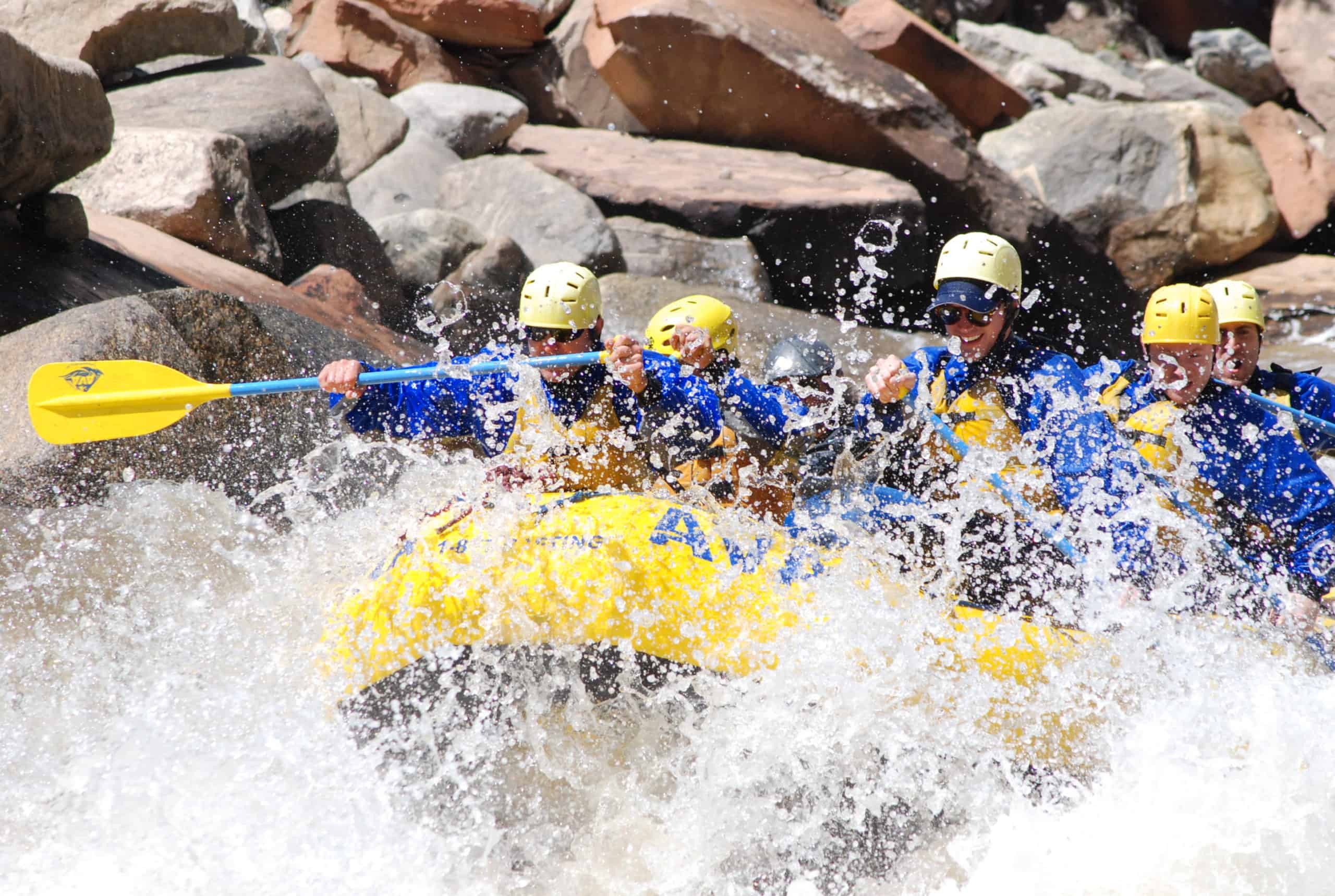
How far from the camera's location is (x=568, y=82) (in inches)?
469

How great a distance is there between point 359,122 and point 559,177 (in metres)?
2.12

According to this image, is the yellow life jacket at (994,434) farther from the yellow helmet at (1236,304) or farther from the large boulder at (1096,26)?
the large boulder at (1096,26)

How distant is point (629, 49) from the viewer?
405 inches

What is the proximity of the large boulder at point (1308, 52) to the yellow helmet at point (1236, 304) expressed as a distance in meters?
10.6

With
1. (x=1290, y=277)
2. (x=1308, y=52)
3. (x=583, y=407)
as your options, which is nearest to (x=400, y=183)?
(x=583, y=407)

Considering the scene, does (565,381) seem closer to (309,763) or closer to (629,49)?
(309,763)

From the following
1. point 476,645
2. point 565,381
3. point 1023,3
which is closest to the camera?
point 476,645

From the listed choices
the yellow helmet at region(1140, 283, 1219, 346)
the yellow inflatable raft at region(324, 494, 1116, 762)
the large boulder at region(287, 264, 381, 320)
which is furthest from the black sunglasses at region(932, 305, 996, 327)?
the large boulder at region(287, 264, 381, 320)

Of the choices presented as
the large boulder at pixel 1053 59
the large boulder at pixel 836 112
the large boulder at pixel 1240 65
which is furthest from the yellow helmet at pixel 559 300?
the large boulder at pixel 1240 65

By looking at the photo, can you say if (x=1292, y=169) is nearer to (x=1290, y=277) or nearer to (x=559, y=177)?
(x=1290, y=277)

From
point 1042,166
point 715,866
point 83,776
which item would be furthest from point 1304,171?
point 83,776

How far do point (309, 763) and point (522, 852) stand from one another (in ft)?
2.32

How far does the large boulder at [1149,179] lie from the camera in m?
10.5

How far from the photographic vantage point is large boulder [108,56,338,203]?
26.3ft
